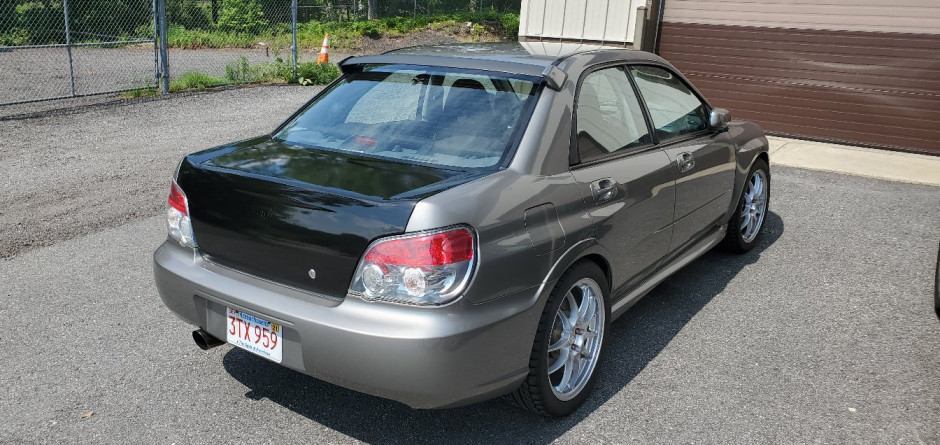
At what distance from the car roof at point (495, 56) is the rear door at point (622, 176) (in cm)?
20

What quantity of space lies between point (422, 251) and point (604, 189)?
1196mm

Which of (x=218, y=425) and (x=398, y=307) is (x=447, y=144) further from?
(x=218, y=425)

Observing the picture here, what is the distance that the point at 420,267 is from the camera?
2873mm

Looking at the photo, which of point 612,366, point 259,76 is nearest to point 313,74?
point 259,76

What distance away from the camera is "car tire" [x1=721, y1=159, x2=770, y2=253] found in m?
5.73

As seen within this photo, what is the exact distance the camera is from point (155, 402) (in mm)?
3584

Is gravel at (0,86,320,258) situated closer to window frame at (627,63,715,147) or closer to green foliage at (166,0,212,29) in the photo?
window frame at (627,63,715,147)

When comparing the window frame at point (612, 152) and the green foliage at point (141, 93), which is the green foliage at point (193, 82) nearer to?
the green foliage at point (141, 93)

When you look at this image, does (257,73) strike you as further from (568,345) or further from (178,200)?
(568,345)

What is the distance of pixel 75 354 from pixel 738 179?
421 centimetres

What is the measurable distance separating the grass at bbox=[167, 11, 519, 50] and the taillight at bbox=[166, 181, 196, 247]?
19.0 meters

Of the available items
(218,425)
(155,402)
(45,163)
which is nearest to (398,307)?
(218,425)

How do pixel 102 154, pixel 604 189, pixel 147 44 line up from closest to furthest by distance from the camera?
pixel 604 189, pixel 102 154, pixel 147 44

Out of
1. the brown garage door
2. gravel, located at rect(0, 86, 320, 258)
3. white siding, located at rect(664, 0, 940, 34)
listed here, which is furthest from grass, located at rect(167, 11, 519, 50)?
the brown garage door
